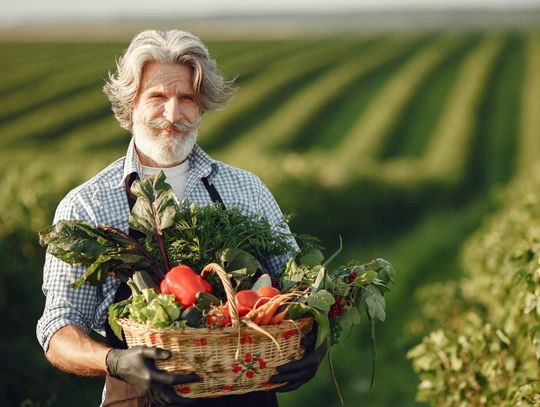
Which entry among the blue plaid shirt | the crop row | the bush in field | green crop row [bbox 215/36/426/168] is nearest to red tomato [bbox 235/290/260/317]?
the blue plaid shirt

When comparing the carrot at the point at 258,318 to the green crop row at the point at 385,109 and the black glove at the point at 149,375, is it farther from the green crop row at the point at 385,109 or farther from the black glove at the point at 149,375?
the green crop row at the point at 385,109

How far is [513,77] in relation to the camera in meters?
40.3

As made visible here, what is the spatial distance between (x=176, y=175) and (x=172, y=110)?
295mm

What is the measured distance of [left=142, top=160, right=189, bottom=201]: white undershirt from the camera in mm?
3395

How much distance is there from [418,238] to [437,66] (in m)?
→ 29.3

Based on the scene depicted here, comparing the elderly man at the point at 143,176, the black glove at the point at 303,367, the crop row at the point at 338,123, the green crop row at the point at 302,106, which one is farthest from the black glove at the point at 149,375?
the green crop row at the point at 302,106

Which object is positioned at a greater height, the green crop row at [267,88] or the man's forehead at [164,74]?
the green crop row at [267,88]

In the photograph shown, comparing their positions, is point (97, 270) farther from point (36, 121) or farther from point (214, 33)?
point (214, 33)

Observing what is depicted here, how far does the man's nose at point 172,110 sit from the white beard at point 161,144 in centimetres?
7

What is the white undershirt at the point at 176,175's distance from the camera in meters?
3.39

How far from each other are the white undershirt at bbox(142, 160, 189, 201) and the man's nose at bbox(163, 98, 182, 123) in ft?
0.76

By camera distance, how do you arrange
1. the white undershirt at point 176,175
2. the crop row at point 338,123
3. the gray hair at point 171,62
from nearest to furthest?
the gray hair at point 171,62 → the white undershirt at point 176,175 → the crop row at point 338,123

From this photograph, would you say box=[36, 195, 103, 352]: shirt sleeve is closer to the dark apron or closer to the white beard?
the dark apron

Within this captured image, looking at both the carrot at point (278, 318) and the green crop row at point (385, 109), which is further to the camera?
the green crop row at point (385, 109)
